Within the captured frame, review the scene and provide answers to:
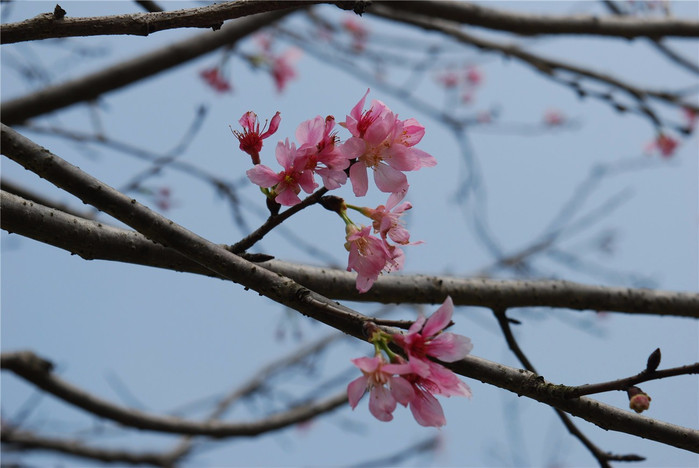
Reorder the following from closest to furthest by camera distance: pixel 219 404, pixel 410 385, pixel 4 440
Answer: pixel 410 385, pixel 4 440, pixel 219 404

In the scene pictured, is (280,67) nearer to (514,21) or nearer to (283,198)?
(514,21)

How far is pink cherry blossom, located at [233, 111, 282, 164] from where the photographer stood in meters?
1.18

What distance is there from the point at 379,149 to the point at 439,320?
0.36 meters

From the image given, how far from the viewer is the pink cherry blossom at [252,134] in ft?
3.87

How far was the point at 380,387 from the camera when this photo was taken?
96 centimetres

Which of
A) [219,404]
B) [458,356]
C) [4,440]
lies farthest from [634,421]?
[219,404]

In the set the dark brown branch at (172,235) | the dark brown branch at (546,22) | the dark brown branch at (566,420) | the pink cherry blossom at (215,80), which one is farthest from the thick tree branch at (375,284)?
the pink cherry blossom at (215,80)

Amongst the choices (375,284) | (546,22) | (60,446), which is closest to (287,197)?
(375,284)

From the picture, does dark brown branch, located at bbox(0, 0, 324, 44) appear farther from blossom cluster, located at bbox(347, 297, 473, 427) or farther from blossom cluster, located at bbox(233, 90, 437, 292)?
blossom cluster, located at bbox(347, 297, 473, 427)

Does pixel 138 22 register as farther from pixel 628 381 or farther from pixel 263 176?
pixel 628 381

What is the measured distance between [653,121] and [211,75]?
336cm

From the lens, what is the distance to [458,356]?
0.94 metres

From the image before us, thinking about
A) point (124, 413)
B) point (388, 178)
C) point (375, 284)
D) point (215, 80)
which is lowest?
point (388, 178)

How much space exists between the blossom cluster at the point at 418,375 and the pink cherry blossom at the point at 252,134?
1.58 ft
